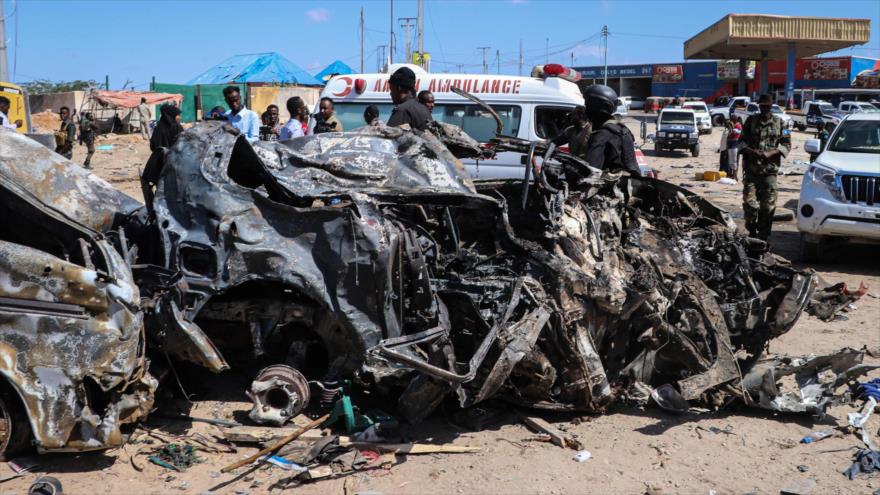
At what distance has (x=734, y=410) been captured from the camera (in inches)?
198

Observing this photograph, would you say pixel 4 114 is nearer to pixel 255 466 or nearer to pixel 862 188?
pixel 255 466

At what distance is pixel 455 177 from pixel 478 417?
1.54 meters

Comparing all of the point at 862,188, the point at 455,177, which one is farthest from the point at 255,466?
the point at 862,188

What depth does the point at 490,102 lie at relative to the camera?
10.5 meters

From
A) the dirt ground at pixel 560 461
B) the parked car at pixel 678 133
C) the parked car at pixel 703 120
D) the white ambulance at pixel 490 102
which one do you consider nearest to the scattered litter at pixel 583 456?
the dirt ground at pixel 560 461

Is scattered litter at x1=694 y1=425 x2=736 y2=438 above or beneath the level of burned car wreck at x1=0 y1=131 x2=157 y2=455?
beneath

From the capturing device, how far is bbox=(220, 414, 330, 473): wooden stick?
4.13m

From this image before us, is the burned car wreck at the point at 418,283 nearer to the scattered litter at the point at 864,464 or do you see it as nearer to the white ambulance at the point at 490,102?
the scattered litter at the point at 864,464

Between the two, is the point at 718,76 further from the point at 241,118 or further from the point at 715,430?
the point at 715,430

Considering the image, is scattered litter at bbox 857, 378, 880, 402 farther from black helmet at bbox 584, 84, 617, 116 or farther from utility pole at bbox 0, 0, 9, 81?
utility pole at bbox 0, 0, 9, 81

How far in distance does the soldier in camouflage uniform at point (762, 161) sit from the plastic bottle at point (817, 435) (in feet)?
17.4

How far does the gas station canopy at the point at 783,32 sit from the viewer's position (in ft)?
129

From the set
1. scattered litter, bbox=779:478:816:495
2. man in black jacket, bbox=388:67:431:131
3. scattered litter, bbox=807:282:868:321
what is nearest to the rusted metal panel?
man in black jacket, bbox=388:67:431:131

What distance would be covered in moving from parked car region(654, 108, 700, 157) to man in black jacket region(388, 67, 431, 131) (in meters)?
17.9
